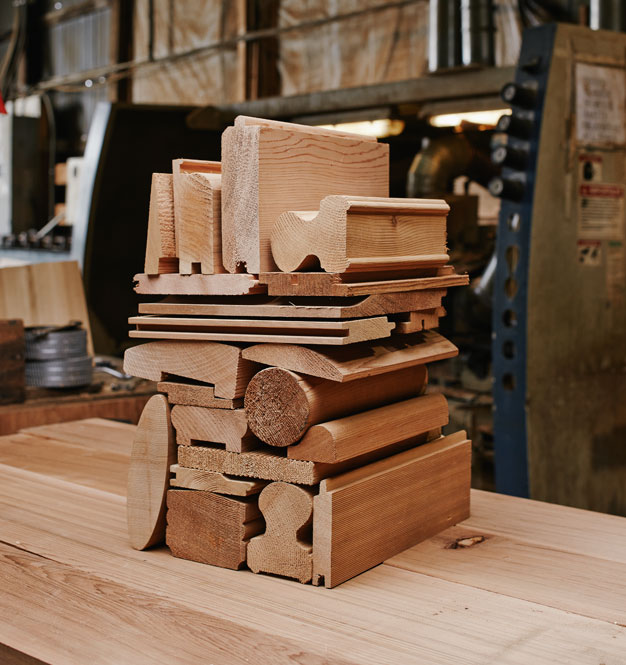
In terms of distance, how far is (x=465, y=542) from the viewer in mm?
1440

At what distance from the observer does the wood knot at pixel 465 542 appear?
4.66 feet

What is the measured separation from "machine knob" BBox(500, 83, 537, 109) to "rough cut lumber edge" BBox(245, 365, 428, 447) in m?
2.03

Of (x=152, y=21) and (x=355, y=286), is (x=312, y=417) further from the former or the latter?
(x=152, y=21)

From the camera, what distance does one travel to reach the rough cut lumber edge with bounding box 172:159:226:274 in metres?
1.34

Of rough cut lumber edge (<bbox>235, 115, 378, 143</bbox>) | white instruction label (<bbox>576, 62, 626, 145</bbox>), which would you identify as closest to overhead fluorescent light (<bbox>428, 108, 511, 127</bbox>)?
white instruction label (<bbox>576, 62, 626, 145</bbox>)

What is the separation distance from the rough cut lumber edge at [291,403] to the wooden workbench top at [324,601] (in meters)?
0.22

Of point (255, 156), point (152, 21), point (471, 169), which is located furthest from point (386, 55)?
point (255, 156)

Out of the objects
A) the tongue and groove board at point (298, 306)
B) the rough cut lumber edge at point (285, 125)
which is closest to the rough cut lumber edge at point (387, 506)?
the tongue and groove board at point (298, 306)

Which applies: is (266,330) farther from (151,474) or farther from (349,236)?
(151,474)

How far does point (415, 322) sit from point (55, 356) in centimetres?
184

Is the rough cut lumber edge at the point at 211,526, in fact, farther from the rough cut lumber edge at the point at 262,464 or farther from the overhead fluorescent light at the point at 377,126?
the overhead fluorescent light at the point at 377,126

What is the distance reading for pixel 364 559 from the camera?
129cm

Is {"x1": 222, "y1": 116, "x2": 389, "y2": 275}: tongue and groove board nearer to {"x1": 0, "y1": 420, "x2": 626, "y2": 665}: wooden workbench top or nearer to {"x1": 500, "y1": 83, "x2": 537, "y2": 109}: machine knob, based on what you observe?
{"x1": 0, "y1": 420, "x2": 626, "y2": 665}: wooden workbench top

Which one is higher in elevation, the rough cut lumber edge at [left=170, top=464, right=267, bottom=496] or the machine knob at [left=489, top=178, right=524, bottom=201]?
the machine knob at [left=489, top=178, right=524, bottom=201]
